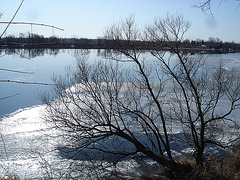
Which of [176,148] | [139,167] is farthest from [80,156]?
[176,148]

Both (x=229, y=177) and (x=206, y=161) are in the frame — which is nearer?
(x=229, y=177)

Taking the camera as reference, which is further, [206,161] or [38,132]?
[38,132]

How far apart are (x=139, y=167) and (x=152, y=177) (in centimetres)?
94

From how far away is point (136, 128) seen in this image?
36.0ft

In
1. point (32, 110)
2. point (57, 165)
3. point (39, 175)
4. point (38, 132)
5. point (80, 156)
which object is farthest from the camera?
point (32, 110)

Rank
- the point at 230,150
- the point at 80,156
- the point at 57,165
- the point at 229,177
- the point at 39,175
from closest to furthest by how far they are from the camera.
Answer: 1. the point at 229,177
2. the point at 39,175
3. the point at 57,165
4. the point at 80,156
5. the point at 230,150

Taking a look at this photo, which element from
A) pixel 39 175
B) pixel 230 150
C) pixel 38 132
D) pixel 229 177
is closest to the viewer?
pixel 229 177

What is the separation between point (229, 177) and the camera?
732cm

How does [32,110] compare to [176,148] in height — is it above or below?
above

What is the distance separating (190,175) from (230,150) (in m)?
3.84

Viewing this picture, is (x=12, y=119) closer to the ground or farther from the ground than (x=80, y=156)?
farther from the ground

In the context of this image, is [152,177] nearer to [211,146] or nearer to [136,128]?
[136,128]

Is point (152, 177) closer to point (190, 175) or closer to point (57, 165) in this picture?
point (190, 175)

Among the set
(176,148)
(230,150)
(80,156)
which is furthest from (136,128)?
(230,150)
